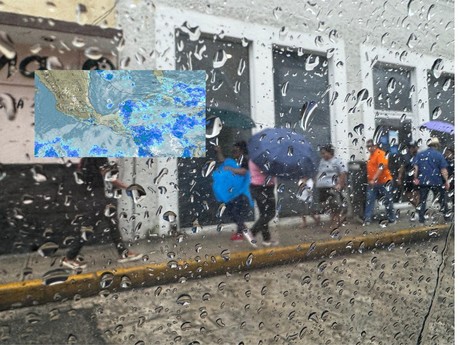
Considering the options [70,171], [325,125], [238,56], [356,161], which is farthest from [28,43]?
[356,161]

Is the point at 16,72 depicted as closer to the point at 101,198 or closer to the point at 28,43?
the point at 28,43

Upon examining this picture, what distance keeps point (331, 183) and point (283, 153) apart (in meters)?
0.14

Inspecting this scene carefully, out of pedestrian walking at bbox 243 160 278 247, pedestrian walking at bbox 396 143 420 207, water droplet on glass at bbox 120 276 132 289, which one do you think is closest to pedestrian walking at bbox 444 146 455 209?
pedestrian walking at bbox 396 143 420 207

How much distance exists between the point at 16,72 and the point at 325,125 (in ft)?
2.00

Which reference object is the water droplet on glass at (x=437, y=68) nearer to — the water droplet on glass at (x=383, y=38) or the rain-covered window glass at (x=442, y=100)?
the rain-covered window glass at (x=442, y=100)

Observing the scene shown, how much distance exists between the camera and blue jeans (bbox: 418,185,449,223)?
3.56 feet

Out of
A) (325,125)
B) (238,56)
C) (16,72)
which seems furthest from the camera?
(325,125)

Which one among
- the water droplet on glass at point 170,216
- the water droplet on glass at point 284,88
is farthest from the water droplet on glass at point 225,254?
the water droplet on glass at point 284,88

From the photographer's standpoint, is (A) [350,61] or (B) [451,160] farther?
(B) [451,160]

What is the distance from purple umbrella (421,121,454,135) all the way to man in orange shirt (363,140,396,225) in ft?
0.58

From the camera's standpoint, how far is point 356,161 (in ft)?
3.06

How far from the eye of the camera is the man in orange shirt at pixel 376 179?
960 mm

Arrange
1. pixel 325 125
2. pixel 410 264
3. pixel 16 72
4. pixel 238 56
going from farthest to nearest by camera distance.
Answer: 1. pixel 410 264
2. pixel 325 125
3. pixel 238 56
4. pixel 16 72

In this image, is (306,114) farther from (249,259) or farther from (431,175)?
(431,175)
